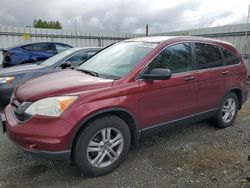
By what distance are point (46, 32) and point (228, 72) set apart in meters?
11.1

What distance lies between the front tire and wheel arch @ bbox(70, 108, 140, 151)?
0.14ft

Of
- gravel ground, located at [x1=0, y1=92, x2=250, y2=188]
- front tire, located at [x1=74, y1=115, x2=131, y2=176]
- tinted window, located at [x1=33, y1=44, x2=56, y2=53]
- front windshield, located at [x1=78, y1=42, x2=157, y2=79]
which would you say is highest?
tinted window, located at [x1=33, y1=44, x2=56, y2=53]

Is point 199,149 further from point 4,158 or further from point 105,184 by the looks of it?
point 4,158

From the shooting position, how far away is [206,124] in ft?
15.3

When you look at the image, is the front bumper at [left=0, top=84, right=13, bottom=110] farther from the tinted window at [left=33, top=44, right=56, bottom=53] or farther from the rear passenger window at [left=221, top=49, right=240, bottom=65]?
the tinted window at [left=33, top=44, right=56, bottom=53]

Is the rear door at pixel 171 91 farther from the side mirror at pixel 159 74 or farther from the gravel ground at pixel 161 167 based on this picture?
the gravel ground at pixel 161 167

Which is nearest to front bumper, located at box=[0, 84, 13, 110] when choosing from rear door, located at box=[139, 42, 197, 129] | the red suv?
the red suv

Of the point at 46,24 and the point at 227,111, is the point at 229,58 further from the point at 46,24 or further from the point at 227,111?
the point at 46,24

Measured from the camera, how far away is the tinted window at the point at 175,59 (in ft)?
10.9

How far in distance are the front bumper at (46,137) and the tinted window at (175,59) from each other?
4.53ft

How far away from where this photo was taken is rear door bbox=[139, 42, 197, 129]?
3139 millimetres

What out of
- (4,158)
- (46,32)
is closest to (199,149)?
(4,158)

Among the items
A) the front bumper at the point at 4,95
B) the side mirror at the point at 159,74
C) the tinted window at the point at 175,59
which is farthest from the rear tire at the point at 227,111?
the front bumper at the point at 4,95

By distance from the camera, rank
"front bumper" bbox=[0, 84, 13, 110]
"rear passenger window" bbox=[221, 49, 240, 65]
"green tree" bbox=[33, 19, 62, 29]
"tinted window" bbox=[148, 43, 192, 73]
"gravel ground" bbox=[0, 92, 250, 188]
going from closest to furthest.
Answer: "gravel ground" bbox=[0, 92, 250, 188] < "tinted window" bbox=[148, 43, 192, 73] < "rear passenger window" bbox=[221, 49, 240, 65] < "front bumper" bbox=[0, 84, 13, 110] < "green tree" bbox=[33, 19, 62, 29]
